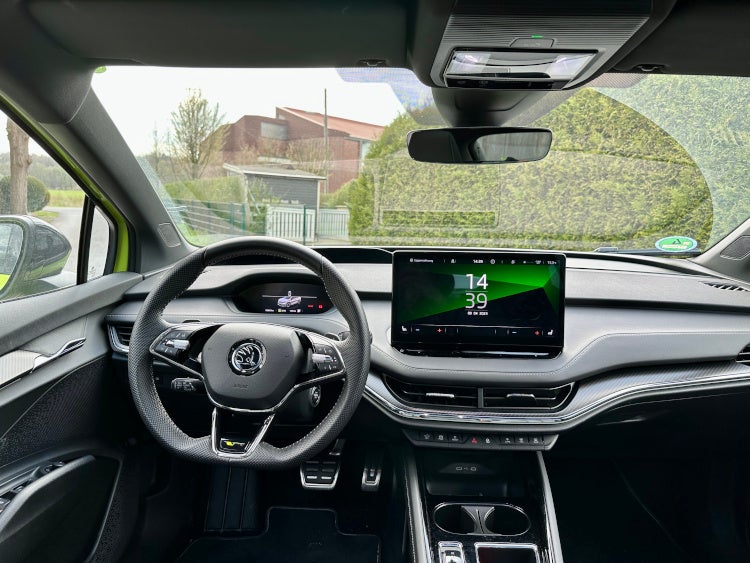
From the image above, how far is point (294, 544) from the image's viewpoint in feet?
10.2

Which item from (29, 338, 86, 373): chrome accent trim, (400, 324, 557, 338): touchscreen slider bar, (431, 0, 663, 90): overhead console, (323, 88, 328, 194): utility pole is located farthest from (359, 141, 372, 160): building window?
(29, 338, 86, 373): chrome accent trim

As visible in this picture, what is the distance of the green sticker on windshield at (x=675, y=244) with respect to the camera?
9.72ft

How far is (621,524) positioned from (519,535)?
0.92 m

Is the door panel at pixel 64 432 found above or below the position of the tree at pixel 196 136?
below

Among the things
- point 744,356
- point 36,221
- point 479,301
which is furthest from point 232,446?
point 744,356

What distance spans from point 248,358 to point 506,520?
1385 millimetres

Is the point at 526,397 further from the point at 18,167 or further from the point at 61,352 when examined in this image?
the point at 18,167

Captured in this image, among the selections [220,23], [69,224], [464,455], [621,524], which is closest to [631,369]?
[464,455]

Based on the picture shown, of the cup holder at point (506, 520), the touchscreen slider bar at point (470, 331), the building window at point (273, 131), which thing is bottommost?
the cup holder at point (506, 520)

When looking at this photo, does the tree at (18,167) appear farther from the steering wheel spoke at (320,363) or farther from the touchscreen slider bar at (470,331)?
the touchscreen slider bar at (470,331)

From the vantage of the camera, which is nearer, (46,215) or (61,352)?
(61,352)

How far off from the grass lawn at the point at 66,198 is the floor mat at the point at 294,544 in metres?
1.76

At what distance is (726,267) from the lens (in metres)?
3.02

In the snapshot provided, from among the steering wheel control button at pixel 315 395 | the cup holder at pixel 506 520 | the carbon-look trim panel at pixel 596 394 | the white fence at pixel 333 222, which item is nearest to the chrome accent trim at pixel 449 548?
the cup holder at pixel 506 520
